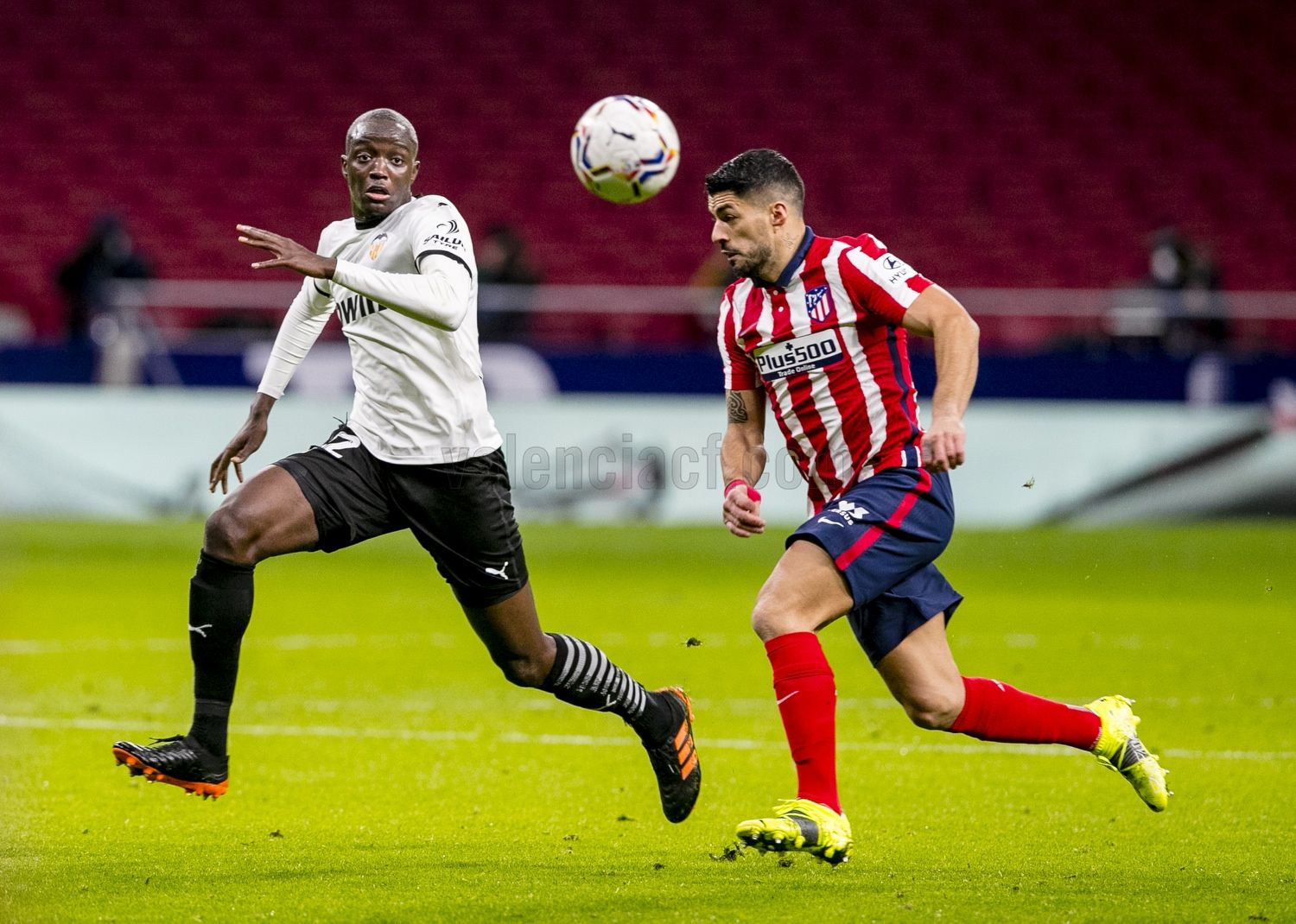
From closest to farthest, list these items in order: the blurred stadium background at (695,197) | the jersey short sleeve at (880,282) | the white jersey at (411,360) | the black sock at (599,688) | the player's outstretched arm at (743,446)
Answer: the jersey short sleeve at (880,282)
the player's outstretched arm at (743,446)
the white jersey at (411,360)
the black sock at (599,688)
the blurred stadium background at (695,197)

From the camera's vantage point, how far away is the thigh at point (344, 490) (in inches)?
218

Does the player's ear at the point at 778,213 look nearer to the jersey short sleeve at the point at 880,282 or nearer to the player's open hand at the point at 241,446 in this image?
the jersey short sleeve at the point at 880,282

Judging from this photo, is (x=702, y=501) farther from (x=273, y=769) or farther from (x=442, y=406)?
(x=442, y=406)

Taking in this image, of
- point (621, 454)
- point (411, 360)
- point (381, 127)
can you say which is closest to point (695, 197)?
point (621, 454)

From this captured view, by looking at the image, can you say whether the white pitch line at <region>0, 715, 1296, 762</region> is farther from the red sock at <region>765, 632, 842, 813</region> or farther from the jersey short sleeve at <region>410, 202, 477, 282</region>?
the jersey short sleeve at <region>410, 202, 477, 282</region>

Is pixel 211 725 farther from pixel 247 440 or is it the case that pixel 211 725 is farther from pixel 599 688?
pixel 599 688

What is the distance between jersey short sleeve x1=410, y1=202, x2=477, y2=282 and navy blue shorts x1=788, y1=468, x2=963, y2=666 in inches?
52.5

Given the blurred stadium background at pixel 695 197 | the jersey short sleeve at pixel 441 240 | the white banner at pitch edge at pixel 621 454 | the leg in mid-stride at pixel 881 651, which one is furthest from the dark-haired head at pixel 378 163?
the blurred stadium background at pixel 695 197

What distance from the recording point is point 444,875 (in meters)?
5.07

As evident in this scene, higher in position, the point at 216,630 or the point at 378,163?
the point at 378,163

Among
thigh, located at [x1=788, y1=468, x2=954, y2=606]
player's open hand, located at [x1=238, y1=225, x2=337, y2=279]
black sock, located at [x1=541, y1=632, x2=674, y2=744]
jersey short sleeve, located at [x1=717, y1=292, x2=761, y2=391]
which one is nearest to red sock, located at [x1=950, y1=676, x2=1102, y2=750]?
thigh, located at [x1=788, y1=468, x2=954, y2=606]

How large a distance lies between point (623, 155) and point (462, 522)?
192cm

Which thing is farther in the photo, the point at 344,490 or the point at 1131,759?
the point at 1131,759

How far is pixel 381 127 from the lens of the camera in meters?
5.64
